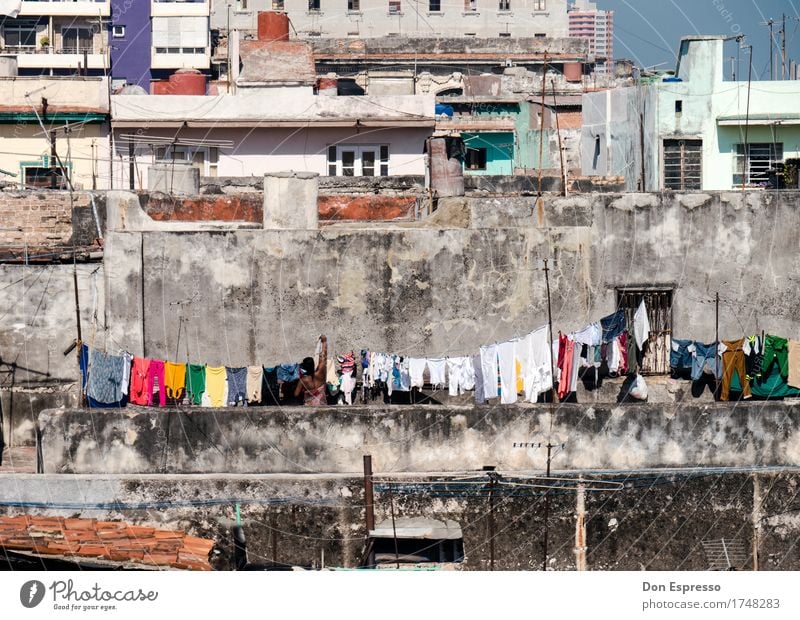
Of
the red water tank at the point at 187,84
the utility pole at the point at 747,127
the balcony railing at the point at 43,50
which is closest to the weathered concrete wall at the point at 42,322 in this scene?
the utility pole at the point at 747,127

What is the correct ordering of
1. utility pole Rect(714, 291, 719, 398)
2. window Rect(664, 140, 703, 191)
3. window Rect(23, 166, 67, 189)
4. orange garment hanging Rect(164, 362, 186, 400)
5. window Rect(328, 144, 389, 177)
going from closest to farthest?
1. orange garment hanging Rect(164, 362, 186, 400)
2. utility pole Rect(714, 291, 719, 398)
3. window Rect(664, 140, 703, 191)
4. window Rect(328, 144, 389, 177)
5. window Rect(23, 166, 67, 189)

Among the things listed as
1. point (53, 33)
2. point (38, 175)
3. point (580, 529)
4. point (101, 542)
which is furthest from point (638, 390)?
point (53, 33)

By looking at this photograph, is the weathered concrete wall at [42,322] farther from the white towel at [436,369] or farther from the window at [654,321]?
the window at [654,321]

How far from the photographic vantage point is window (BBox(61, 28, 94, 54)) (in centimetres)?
6041

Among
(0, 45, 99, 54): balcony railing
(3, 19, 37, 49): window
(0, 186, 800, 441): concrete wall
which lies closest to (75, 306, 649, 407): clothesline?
(0, 186, 800, 441): concrete wall

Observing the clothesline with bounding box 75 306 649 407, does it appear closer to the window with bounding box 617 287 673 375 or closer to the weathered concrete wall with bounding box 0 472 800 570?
the window with bounding box 617 287 673 375

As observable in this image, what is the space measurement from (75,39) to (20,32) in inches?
83.4

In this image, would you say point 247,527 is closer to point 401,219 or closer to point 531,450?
point 531,450

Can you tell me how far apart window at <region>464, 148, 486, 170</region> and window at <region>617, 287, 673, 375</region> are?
62.7 ft

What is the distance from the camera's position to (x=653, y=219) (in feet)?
79.2

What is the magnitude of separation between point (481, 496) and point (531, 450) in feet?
4.02

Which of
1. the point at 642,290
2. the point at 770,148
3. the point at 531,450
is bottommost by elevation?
the point at 531,450

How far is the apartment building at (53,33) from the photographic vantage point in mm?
59094

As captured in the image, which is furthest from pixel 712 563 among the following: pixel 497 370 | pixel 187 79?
pixel 187 79
